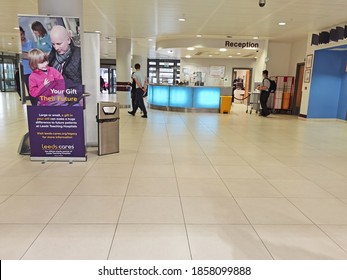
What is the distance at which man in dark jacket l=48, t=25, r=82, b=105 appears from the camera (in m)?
4.29

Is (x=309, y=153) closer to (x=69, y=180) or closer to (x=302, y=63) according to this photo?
(x=69, y=180)

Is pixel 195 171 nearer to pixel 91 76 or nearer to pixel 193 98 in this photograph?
pixel 91 76

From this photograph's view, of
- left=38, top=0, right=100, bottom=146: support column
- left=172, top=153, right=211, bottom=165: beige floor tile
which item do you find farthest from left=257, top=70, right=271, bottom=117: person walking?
left=38, top=0, right=100, bottom=146: support column

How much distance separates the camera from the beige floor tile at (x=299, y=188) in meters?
3.58

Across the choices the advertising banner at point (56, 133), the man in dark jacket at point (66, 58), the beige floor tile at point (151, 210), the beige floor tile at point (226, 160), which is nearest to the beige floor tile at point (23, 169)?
the advertising banner at point (56, 133)

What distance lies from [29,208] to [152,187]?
54.0 inches

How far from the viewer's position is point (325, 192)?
3680 millimetres

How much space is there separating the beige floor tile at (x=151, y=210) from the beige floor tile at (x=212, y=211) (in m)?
0.10

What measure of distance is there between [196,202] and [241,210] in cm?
49

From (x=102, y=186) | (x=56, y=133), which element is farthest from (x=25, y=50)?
(x=102, y=186)

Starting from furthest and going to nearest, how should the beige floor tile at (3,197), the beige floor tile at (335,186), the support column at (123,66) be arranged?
1. the support column at (123,66)
2. the beige floor tile at (335,186)
3. the beige floor tile at (3,197)

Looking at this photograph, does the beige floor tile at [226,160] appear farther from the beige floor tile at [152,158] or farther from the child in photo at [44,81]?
the child in photo at [44,81]

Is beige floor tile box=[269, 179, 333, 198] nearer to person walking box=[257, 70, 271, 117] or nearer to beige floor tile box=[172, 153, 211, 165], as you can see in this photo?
beige floor tile box=[172, 153, 211, 165]

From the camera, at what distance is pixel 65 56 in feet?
14.3
